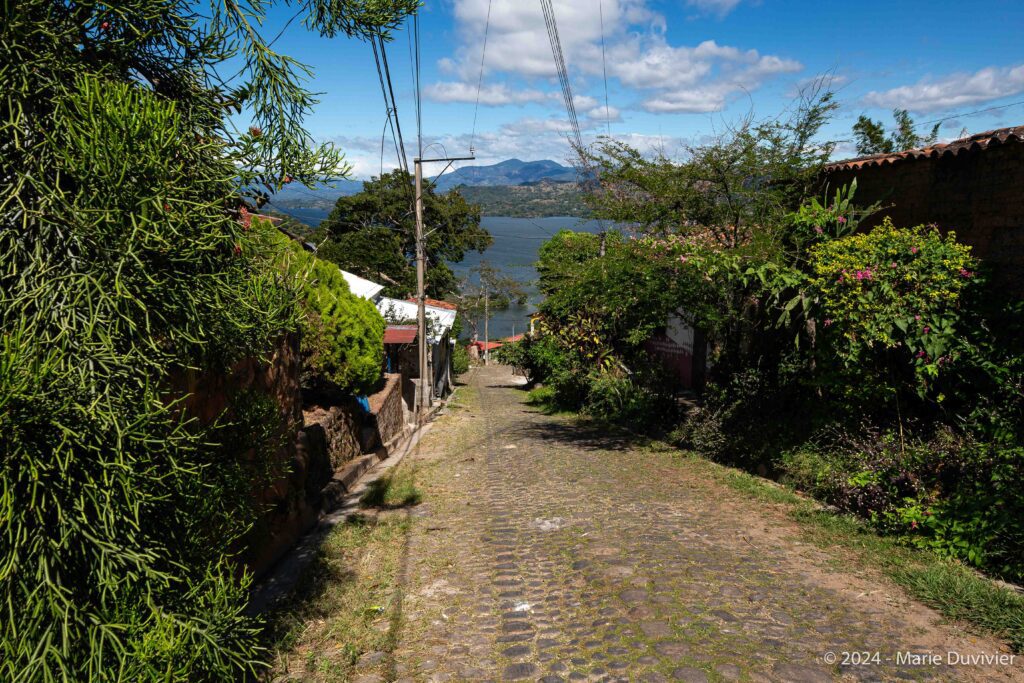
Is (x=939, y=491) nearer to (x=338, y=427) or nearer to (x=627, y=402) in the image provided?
(x=338, y=427)

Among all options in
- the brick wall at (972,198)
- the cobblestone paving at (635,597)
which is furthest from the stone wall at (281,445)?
the brick wall at (972,198)

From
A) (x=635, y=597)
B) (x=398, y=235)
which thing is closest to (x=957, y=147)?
(x=635, y=597)

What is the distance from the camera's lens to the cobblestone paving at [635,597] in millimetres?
4445

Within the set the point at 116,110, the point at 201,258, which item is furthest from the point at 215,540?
the point at 116,110

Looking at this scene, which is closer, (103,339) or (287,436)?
(103,339)

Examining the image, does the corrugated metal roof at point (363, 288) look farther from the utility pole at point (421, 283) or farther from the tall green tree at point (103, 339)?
the tall green tree at point (103, 339)

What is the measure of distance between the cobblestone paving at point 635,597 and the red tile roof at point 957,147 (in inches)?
194

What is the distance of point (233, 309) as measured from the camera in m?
3.58

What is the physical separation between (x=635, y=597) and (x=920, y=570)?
247 cm

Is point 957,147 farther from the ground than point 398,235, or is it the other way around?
point 398,235

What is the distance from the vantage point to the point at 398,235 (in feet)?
136

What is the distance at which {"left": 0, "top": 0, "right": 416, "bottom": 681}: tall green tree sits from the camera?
2562 mm

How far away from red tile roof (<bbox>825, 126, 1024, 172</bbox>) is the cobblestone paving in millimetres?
4938

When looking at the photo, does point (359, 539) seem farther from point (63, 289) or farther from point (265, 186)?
point (63, 289)
